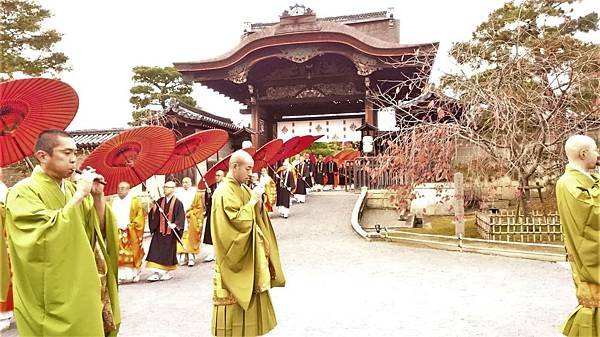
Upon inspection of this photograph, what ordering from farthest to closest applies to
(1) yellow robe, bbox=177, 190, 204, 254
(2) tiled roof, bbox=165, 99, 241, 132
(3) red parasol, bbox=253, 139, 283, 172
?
(2) tiled roof, bbox=165, 99, 241, 132 → (3) red parasol, bbox=253, 139, 283, 172 → (1) yellow robe, bbox=177, 190, 204, 254

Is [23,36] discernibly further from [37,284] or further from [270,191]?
[37,284]

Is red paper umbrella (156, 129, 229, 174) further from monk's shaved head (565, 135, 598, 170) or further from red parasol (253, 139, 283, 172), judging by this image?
monk's shaved head (565, 135, 598, 170)

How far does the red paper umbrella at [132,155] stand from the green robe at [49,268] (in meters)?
2.11

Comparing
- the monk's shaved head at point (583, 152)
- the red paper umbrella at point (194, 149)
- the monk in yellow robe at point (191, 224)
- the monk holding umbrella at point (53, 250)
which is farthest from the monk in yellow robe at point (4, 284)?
the monk's shaved head at point (583, 152)

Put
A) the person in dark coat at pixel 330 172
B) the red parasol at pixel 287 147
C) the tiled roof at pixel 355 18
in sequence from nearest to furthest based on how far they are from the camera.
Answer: the red parasol at pixel 287 147, the person in dark coat at pixel 330 172, the tiled roof at pixel 355 18

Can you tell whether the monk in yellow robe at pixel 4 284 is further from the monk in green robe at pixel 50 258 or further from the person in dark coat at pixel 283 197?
the person in dark coat at pixel 283 197

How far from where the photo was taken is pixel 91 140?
63.6 feet

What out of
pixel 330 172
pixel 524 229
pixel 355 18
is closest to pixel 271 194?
pixel 524 229

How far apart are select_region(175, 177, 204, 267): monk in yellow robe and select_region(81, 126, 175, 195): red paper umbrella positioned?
2.84 m

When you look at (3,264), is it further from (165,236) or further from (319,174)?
(319,174)

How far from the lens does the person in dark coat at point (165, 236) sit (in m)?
7.36

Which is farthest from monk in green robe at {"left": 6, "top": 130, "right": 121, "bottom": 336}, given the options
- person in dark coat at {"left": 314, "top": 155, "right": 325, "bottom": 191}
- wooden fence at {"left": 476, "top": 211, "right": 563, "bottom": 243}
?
person in dark coat at {"left": 314, "top": 155, "right": 325, "bottom": 191}

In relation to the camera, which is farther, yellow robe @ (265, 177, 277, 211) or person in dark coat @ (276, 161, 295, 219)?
person in dark coat @ (276, 161, 295, 219)

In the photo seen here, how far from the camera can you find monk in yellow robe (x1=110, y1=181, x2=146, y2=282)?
726 cm
